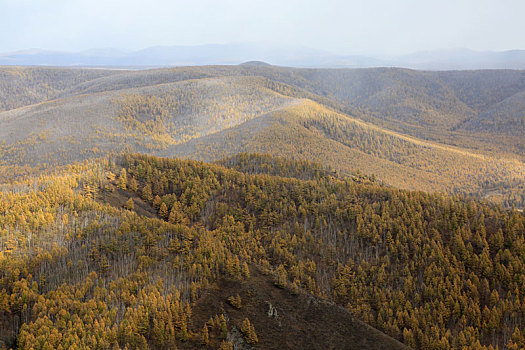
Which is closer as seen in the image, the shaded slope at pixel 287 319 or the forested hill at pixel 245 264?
the forested hill at pixel 245 264

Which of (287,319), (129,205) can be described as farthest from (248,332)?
(129,205)

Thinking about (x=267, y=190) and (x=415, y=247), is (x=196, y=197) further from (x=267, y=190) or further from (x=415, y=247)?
(x=415, y=247)

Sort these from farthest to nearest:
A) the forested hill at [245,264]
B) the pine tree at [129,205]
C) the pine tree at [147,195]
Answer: the pine tree at [147,195] < the pine tree at [129,205] < the forested hill at [245,264]

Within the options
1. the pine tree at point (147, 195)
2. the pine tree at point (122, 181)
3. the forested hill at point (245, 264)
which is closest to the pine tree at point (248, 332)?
the forested hill at point (245, 264)

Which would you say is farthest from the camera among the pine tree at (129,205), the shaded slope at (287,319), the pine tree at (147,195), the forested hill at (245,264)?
the pine tree at (147,195)

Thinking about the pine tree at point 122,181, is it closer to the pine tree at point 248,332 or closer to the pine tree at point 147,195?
the pine tree at point 147,195

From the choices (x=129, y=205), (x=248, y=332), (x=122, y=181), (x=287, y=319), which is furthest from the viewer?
(x=122, y=181)

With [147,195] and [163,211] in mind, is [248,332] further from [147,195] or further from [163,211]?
[147,195]

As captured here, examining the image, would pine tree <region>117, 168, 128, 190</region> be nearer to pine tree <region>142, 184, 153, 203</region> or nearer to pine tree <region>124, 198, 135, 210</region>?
pine tree <region>142, 184, 153, 203</region>

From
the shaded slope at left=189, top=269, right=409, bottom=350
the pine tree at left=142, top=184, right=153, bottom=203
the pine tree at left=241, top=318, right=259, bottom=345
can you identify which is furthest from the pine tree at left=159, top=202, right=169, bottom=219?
the pine tree at left=241, top=318, right=259, bottom=345
